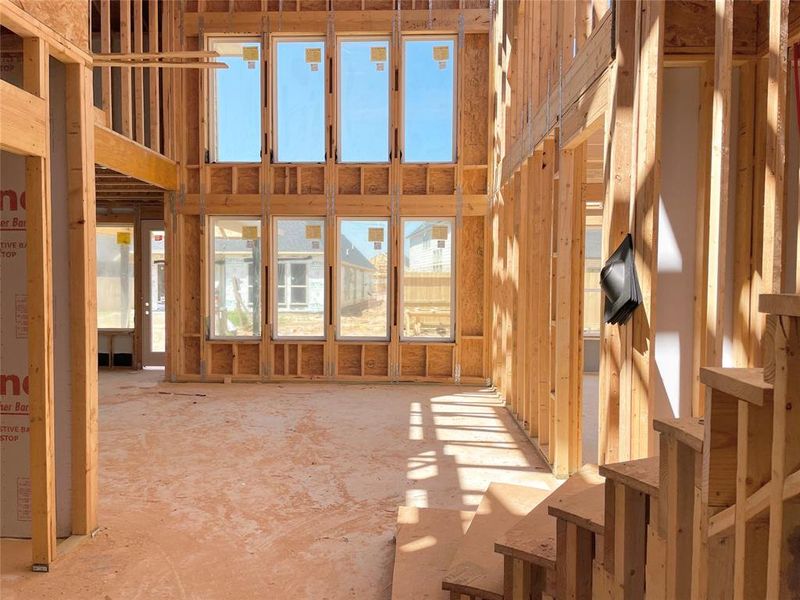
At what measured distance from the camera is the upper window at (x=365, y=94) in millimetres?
10188

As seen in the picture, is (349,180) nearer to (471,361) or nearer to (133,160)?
(133,160)

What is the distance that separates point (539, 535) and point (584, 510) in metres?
0.50

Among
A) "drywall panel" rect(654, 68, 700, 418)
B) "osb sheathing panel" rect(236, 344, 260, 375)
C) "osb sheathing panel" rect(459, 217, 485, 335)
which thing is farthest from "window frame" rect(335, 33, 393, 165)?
"drywall panel" rect(654, 68, 700, 418)

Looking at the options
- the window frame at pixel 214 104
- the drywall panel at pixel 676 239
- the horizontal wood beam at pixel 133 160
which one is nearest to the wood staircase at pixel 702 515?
the drywall panel at pixel 676 239

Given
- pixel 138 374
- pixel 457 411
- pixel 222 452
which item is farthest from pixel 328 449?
A: pixel 138 374

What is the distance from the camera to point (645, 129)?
3359 millimetres

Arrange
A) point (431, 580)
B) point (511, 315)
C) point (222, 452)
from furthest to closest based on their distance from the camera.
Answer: point (511, 315)
point (222, 452)
point (431, 580)

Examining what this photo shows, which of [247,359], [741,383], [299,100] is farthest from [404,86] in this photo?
[741,383]

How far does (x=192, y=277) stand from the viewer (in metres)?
10.5

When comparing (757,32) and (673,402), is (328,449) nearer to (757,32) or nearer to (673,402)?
(673,402)

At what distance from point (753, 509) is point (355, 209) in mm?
9272

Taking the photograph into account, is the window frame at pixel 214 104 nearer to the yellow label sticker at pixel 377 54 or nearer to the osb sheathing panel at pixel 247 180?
the osb sheathing panel at pixel 247 180

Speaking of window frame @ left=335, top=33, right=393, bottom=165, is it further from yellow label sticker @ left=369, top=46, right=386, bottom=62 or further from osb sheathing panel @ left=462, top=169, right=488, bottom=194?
osb sheathing panel @ left=462, top=169, right=488, bottom=194

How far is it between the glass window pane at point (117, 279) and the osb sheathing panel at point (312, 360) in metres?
4.00
